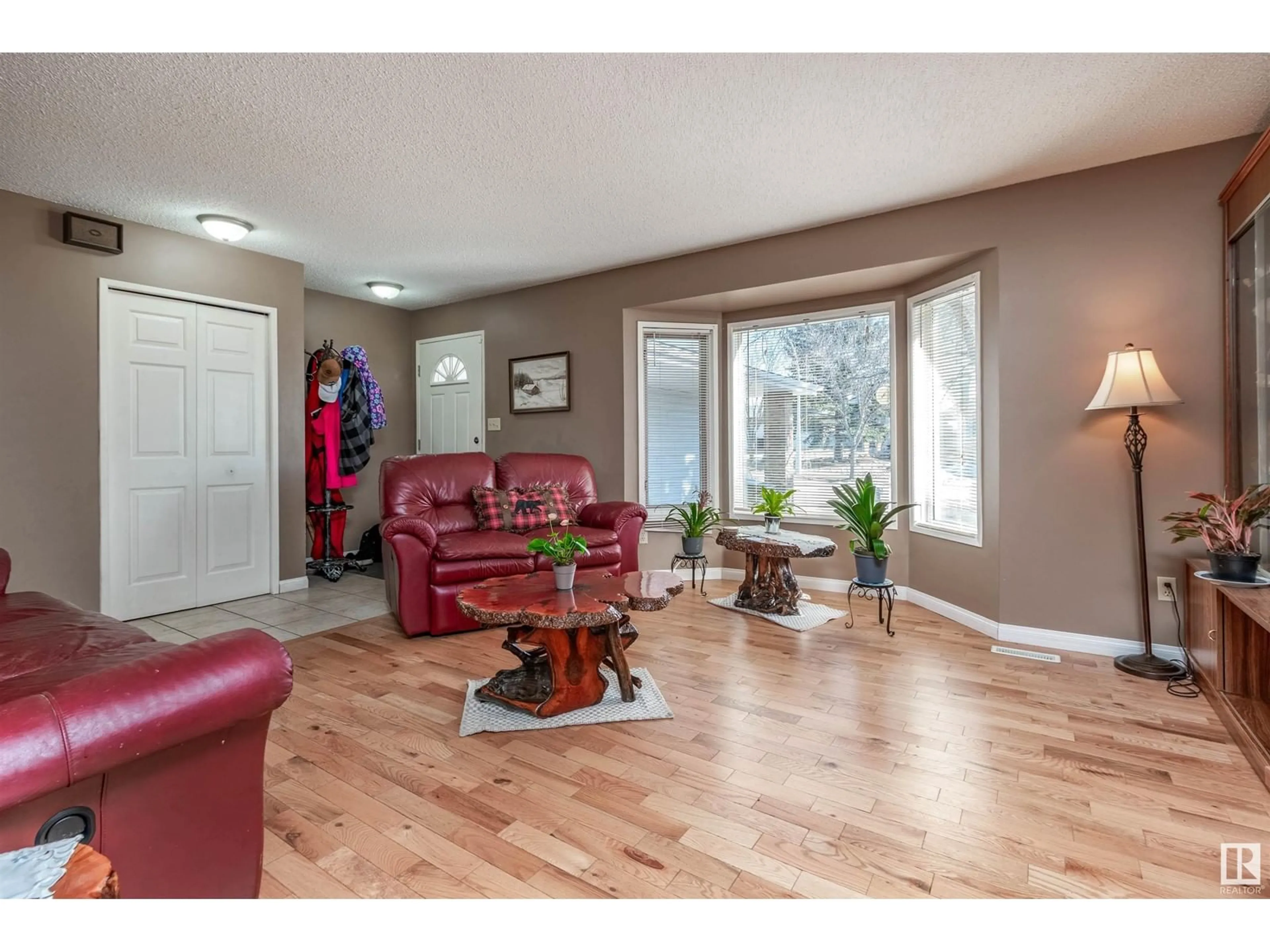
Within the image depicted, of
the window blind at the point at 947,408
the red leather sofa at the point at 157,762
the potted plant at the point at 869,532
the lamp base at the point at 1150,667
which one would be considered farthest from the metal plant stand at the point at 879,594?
the red leather sofa at the point at 157,762

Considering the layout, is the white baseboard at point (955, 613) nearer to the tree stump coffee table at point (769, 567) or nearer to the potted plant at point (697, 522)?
the tree stump coffee table at point (769, 567)

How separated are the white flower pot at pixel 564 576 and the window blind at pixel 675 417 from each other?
7.74ft

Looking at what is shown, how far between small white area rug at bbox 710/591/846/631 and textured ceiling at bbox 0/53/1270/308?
2505 mm

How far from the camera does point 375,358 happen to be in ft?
18.9

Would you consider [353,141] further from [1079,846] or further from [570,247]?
[1079,846]

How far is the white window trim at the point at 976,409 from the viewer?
334 centimetres

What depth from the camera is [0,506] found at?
10.3 ft

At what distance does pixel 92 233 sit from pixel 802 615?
487 cm

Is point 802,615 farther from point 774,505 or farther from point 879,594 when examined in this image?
point 774,505

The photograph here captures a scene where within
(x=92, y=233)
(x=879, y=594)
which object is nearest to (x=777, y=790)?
(x=879, y=594)

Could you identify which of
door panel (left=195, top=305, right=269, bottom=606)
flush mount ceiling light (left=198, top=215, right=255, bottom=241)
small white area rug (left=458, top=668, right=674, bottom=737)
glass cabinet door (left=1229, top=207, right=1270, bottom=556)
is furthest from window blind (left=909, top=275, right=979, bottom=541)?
door panel (left=195, top=305, right=269, bottom=606)

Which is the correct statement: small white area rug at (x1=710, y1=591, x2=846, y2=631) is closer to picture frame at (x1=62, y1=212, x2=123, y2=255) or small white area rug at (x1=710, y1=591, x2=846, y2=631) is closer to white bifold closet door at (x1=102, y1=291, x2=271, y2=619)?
white bifold closet door at (x1=102, y1=291, x2=271, y2=619)

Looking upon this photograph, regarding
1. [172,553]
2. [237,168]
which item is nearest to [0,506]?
[172,553]
